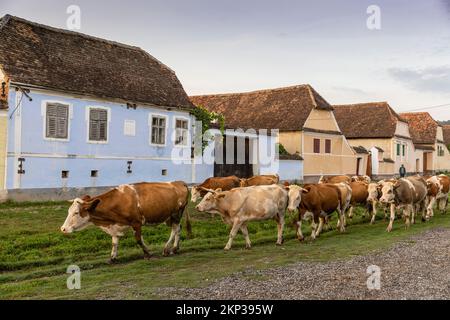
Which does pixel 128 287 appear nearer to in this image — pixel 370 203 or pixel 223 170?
pixel 370 203

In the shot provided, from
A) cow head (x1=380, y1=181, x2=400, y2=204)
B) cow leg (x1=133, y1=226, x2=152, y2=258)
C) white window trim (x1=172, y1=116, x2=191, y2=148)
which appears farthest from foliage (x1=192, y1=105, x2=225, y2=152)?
cow leg (x1=133, y1=226, x2=152, y2=258)

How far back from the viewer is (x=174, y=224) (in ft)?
42.7

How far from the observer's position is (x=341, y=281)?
348 inches

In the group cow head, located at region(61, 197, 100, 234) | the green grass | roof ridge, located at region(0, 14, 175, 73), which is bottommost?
the green grass

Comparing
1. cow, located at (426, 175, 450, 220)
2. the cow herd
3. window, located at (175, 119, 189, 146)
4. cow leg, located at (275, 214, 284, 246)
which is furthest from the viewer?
window, located at (175, 119, 189, 146)

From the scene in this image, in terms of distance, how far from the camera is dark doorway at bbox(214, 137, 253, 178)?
1249 inches

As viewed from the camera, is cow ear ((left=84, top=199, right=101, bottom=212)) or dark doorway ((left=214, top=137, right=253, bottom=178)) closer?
cow ear ((left=84, top=199, right=101, bottom=212))

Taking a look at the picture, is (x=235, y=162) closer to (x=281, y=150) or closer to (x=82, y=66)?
(x=281, y=150)

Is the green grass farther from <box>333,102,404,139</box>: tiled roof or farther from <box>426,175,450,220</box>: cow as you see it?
<box>333,102,404,139</box>: tiled roof

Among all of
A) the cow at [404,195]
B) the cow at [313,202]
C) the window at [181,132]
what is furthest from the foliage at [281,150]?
the cow at [313,202]

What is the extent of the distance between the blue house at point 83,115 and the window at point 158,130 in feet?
0.17

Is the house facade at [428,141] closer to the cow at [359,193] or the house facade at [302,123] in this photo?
the house facade at [302,123]

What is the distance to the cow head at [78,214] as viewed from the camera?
1153 cm

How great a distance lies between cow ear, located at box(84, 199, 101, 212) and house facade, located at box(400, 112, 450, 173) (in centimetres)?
5502
